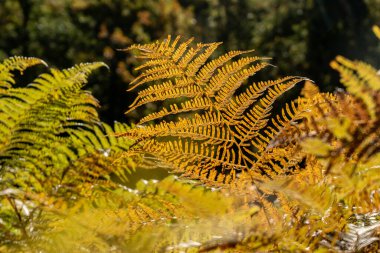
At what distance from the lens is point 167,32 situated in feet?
52.3

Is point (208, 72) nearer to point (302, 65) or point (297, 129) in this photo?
point (297, 129)

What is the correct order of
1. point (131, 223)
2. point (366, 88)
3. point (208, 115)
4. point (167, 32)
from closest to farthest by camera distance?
1. point (366, 88)
2. point (131, 223)
3. point (208, 115)
4. point (167, 32)

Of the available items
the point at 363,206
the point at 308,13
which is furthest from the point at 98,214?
the point at 308,13

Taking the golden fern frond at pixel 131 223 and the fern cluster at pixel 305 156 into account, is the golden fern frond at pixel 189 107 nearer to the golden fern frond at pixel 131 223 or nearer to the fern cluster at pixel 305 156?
the fern cluster at pixel 305 156

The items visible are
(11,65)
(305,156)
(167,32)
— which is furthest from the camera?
(167,32)

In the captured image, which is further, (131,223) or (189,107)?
(189,107)

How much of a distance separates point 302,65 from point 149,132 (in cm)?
1519

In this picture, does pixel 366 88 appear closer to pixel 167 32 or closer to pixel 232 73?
pixel 232 73

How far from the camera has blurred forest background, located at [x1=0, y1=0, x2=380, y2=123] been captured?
1488 cm

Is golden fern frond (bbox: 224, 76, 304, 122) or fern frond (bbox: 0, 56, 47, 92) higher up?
fern frond (bbox: 0, 56, 47, 92)

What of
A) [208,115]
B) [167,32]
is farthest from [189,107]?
[167,32]

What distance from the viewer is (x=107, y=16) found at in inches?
653

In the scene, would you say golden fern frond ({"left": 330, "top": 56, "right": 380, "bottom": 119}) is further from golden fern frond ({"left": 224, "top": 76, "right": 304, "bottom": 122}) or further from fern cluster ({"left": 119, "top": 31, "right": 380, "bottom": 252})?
golden fern frond ({"left": 224, "top": 76, "right": 304, "bottom": 122})

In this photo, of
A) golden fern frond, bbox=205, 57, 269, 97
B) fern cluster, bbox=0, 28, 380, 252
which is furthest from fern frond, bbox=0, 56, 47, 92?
golden fern frond, bbox=205, 57, 269, 97
